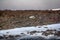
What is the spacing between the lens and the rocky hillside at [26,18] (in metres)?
2.50

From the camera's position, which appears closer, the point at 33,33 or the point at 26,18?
the point at 33,33

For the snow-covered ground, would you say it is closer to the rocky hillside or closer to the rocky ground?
the rocky ground

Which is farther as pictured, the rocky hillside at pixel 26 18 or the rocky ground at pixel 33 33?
the rocky hillside at pixel 26 18

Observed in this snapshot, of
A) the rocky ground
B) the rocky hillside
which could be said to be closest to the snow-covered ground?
the rocky ground

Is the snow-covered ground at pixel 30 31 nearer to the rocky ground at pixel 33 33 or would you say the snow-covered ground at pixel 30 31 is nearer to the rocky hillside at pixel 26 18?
the rocky ground at pixel 33 33

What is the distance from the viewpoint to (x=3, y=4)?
3057mm

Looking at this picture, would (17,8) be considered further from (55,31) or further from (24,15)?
(55,31)

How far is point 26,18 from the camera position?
2.79 m

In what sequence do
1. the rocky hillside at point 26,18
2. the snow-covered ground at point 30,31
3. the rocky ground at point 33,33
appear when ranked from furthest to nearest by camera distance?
the rocky hillside at point 26,18 → the snow-covered ground at point 30,31 → the rocky ground at point 33,33

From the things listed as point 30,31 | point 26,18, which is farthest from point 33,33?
point 26,18

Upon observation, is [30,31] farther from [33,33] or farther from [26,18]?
[26,18]

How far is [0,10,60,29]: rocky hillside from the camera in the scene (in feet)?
8.19

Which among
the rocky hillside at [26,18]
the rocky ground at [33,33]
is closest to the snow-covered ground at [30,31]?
the rocky ground at [33,33]

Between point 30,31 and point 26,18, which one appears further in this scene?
point 26,18
